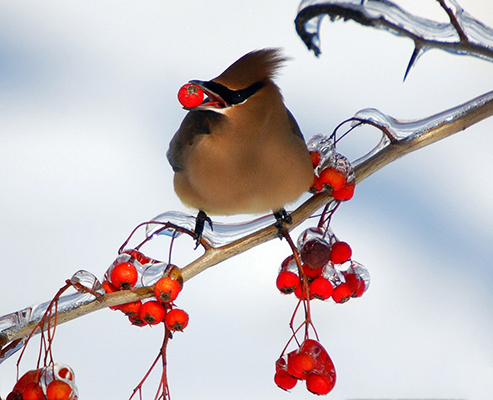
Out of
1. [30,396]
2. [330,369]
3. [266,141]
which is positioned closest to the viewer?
[30,396]

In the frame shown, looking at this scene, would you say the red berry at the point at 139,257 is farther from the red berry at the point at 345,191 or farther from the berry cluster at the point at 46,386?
the red berry at the point at 345,191

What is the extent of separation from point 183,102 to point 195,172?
38cm

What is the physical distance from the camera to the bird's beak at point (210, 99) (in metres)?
1.16

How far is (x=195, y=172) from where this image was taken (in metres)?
1.47

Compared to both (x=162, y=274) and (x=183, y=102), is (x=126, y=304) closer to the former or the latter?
(x=162, y=274)

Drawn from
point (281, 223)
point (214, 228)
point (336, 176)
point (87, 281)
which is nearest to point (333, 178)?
point (336, 176)

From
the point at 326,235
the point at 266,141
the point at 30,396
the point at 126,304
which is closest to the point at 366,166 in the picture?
the point at 326,235

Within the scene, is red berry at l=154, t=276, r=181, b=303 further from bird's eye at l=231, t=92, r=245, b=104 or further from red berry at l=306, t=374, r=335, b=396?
bird's eye at l=231, t=92, r=245, b=104

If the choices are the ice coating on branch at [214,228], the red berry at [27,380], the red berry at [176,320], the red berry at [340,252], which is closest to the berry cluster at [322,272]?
the red berry at [340,252]

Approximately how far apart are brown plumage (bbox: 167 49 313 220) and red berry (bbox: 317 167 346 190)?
0.71 feet

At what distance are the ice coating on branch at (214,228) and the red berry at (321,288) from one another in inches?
6.3

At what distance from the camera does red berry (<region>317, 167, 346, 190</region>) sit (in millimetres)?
1163

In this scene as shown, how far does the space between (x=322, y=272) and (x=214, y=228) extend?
24 cm

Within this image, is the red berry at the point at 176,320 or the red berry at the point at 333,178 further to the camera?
the red berry at the point at 333,178
